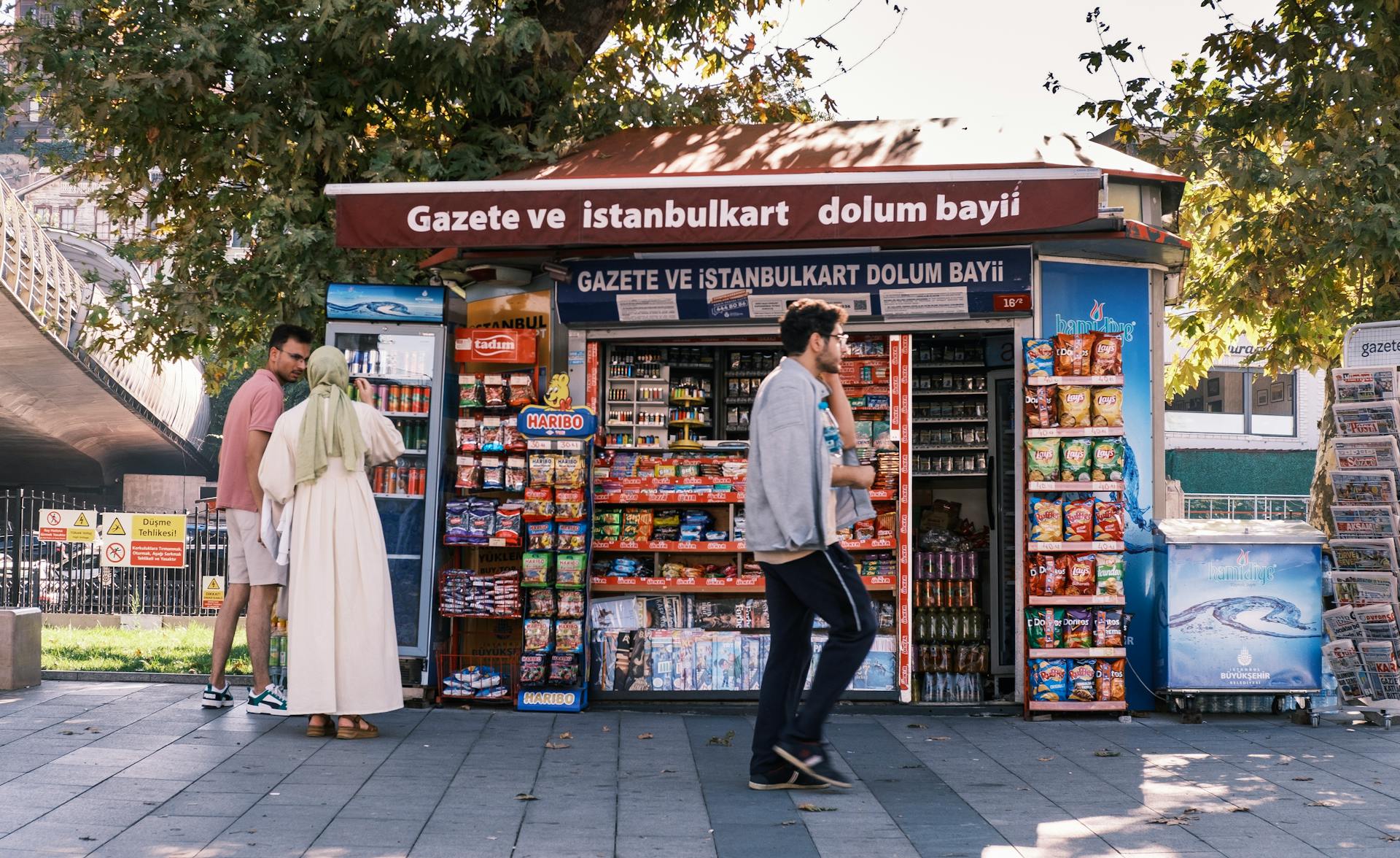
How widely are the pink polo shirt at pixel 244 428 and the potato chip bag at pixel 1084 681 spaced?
4816mm

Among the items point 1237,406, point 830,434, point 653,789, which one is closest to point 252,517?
point 653,789

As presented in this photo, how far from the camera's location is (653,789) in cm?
572

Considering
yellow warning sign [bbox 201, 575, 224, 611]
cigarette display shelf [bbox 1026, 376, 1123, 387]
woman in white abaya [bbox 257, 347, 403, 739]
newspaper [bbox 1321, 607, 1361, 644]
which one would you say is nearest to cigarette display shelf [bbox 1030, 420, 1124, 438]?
cigarette display shelf [bbox 1026, 376, 1123, 387]

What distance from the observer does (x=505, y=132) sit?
32.9 feet

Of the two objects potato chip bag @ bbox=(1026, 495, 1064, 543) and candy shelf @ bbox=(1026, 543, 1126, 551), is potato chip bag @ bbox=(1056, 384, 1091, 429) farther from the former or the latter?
candy shelf @ bbox=(1026, 543, 1126, 551)

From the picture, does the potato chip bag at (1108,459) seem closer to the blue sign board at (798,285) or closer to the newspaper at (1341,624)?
the blue sign board at (798,285)

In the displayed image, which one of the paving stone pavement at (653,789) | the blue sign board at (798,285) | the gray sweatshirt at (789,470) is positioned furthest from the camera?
the blue sign board at (798,285)

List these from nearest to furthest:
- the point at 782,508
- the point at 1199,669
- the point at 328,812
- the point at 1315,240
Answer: the point at 328,812 → the point at 782,508 → the point at 1199,669 → the point at 1315,240

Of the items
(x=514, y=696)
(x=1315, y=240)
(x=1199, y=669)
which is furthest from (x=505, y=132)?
(x=1315, y=240)

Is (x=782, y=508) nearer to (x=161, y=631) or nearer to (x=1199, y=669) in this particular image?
(x=1199, y=669)

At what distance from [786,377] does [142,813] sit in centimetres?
299

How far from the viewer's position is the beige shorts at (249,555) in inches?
291

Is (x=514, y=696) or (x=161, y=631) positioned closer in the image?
(x=514, y=696)

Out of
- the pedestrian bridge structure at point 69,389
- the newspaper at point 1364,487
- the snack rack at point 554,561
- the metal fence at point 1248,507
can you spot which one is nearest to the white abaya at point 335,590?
the snack rack at point 554,561
